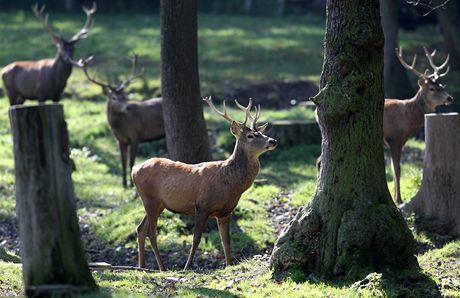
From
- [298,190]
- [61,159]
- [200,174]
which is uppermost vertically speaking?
[61,159]

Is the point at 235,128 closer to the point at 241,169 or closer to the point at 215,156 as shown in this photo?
the point at 241,169

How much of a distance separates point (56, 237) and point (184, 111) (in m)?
5.85

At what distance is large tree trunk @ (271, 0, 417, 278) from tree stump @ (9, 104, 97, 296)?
287cm

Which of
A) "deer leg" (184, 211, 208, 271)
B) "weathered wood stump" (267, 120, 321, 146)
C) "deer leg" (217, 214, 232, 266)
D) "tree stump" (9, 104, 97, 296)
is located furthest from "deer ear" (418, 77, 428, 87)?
"tree stump" (9, 104, 97, 296)

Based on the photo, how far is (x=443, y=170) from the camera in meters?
10.9

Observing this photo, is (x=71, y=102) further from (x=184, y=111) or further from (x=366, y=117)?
(x=366, y=117)

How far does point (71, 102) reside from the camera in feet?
68.7

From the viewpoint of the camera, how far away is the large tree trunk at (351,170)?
8.45 m

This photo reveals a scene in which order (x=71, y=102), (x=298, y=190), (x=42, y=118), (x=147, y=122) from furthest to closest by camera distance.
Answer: (x=71, y=102) → (x=147, y=122) → (x=298, y=190) → (x=42, y=118)

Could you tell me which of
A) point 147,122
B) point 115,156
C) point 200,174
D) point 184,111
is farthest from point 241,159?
point 115,156

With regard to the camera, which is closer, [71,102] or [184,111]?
[184,111]

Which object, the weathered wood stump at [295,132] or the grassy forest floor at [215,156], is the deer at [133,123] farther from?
the weathered wood stump at [295,132]

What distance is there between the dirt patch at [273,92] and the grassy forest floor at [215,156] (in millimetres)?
477

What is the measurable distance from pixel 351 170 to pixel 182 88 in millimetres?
4003
